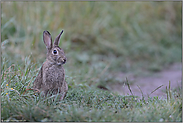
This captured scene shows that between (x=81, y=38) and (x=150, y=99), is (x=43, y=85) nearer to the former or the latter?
(x=150, y=99)

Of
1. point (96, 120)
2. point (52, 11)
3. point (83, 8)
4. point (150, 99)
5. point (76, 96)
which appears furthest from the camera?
point (83, 8)

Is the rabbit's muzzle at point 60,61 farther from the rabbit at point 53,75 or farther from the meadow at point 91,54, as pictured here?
the meadow at point 91,54

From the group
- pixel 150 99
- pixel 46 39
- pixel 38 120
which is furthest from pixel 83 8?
pixel 38 120

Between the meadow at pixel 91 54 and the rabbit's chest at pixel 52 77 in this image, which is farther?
the rabbit's chest at pixel 52 77

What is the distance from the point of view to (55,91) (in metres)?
3.55

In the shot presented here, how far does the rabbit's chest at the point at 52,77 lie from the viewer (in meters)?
3.53

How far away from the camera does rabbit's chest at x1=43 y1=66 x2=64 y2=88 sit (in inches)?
139

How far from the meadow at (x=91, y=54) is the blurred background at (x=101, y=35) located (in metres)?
0.02

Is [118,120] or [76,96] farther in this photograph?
[76,96]

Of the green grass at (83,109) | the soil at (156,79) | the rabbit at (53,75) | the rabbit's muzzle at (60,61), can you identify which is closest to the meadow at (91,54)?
the green grass at (83,109)

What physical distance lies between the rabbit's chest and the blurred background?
5.36 ft

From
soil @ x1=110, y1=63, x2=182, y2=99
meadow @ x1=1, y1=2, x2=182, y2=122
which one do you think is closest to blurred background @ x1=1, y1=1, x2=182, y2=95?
meadow @ x1=1, y1=2, x2=182, y2=122

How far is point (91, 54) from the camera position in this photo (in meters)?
7.68

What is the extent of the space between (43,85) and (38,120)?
75 cm
